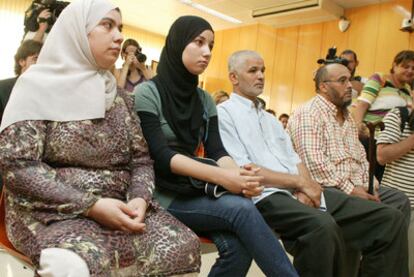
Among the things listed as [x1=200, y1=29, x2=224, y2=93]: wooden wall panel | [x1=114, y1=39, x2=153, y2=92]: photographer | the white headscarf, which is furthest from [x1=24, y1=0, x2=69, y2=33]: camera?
[x1=200, y1=29, x2=224, y2=93]: wooden wall panel

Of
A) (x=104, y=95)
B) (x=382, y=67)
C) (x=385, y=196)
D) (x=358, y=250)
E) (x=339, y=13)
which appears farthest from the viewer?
(x=339, y=13)

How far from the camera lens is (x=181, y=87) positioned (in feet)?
5.68

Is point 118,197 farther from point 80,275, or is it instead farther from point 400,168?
point 400,168

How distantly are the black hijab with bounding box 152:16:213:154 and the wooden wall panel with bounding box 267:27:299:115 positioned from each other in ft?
18.2

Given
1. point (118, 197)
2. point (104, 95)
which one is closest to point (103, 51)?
point (104, 95)

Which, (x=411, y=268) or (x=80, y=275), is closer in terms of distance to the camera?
(x=80, y=275)

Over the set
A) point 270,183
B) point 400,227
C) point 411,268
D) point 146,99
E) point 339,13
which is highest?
point 339,13

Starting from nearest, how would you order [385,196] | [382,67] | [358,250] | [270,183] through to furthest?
1. [270,183]
2. [358,250]
3. [385,196]
4. [382,67]

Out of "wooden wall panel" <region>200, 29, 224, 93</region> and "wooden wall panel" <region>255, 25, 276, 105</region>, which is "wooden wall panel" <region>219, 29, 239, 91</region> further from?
"wooden wall panel" <region>255, 25, 276, 105</region>

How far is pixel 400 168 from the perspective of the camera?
8.38 ft

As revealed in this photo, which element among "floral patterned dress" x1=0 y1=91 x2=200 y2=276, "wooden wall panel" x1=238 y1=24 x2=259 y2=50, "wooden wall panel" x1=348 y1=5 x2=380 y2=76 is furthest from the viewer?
"wooden wall panel" x1=238 y1=24 x2=259 y2=50

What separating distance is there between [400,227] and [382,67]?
442 cm

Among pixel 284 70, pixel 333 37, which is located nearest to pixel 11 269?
pixel 333 37

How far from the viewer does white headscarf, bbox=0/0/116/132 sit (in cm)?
125
